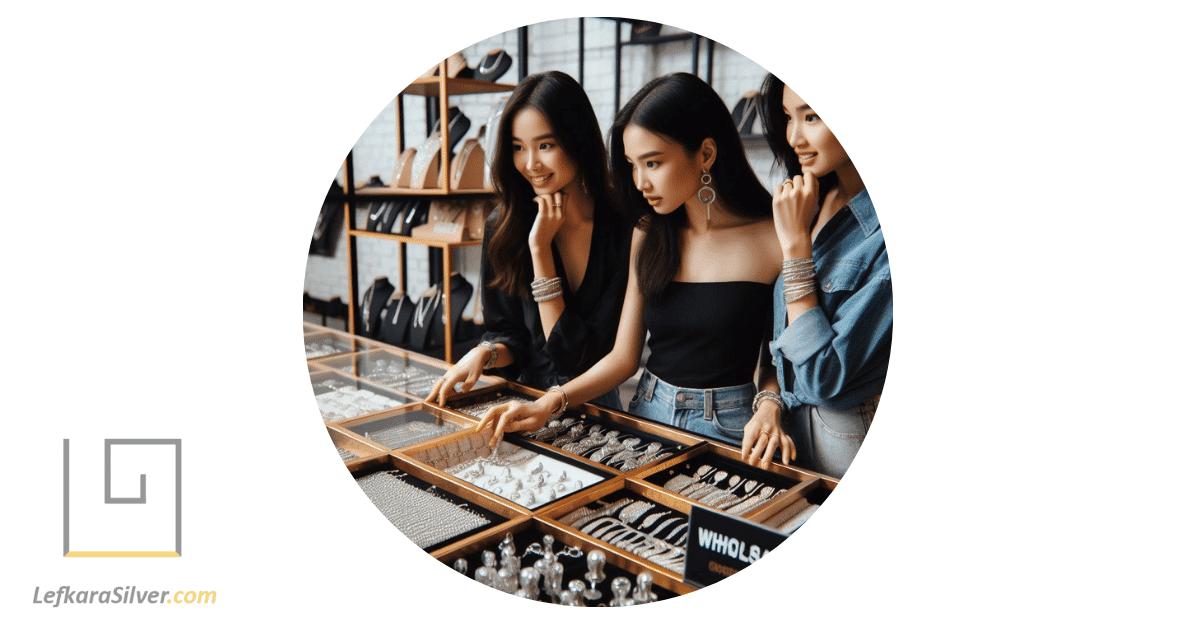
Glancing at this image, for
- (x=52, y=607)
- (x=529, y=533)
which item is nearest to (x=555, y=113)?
(x=529, y=533)

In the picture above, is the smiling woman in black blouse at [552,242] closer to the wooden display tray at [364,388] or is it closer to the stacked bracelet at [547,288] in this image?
the stacked bracelet at [547,288]

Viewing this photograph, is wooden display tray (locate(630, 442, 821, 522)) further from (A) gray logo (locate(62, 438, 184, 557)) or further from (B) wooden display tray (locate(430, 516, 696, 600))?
(A) gray logo (locate(62, 438, 184, 557))

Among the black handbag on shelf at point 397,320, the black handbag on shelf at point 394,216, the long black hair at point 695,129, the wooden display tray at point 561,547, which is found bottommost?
the wooden display tray at point 561,547

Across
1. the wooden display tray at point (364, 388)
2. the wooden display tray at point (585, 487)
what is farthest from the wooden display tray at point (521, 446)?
the wooden display tray at point (364, 388)

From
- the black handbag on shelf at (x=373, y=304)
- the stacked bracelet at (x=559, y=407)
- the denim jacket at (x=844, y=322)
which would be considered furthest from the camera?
the black handbag on shelf at (x=373, y=304)

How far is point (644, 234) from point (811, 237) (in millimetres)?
360

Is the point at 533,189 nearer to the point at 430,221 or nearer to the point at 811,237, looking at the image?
the point at 430,221

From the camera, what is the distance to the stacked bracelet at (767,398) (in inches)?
67.9

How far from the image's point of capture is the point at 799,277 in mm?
1647

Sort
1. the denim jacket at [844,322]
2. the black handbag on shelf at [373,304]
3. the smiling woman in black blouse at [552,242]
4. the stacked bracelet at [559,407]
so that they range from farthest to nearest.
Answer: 1. the black handbag on shelf at [373,304]
2. the stacked bracelet at [559,407]
3. the smiling woman in black blouse at [552,242]
4. the denim jacket at [844,322]

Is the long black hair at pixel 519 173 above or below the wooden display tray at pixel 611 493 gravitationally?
above

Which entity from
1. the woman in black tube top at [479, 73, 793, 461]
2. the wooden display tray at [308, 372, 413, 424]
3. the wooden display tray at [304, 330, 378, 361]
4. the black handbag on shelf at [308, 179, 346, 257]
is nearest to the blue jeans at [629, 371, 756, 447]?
the woman in black tube top at [479, 73, 793, 461]

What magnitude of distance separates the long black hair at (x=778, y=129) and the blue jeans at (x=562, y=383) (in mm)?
631

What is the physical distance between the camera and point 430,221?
193 cm
